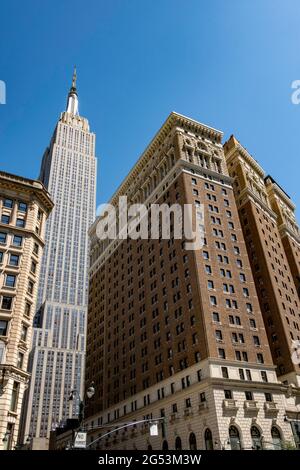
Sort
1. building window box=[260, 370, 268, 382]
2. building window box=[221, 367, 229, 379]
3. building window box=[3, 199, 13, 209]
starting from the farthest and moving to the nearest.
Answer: building window box=[260, 370, 268, 382]
building window box=[221, 367, 229, 379]
building window box=[3, 199, 13, 209]

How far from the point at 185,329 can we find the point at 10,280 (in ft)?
92.0

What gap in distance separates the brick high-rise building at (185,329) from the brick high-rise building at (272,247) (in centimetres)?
841

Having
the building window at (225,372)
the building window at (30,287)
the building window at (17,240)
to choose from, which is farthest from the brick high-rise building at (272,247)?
the building window at (17,240)

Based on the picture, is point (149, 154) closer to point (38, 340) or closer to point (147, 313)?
point (147, 313)

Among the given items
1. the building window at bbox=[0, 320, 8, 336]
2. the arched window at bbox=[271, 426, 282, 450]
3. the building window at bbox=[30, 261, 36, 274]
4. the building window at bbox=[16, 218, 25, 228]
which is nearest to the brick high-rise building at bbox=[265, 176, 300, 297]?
the arched window at bbox=[271, 426, 282, 450]

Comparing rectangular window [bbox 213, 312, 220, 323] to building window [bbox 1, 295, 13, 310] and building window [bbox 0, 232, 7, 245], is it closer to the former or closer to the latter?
building window [bbox 1, 295, 13, 310]

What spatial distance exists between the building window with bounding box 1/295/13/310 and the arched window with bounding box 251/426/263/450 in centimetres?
3519

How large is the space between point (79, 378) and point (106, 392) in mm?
111864

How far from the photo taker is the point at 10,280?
48469mm

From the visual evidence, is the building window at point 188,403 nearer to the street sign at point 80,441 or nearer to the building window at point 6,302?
the building window at point 6,302

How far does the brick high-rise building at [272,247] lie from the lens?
72250 millimetres

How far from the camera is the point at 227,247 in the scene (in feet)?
233

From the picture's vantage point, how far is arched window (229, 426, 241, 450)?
49.5 metres
